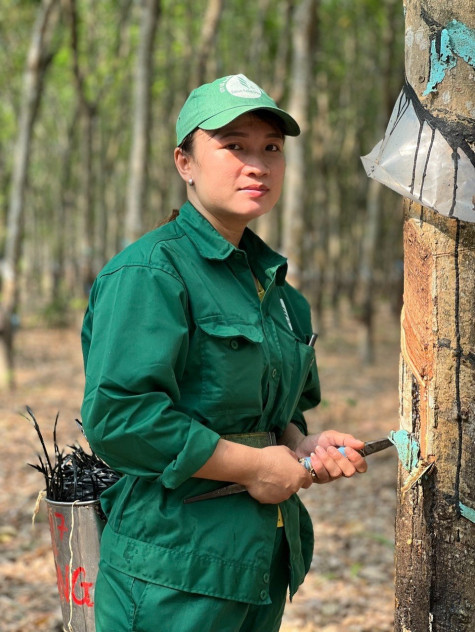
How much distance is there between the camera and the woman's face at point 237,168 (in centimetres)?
204

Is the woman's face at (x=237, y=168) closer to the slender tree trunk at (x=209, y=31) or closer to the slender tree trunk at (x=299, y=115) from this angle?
the slender tree trunk at (x=299, y=115)

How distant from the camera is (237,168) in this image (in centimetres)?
203

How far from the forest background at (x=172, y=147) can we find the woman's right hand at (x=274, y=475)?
0.91 m

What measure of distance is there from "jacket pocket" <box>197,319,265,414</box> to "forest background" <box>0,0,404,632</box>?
2.20 ft

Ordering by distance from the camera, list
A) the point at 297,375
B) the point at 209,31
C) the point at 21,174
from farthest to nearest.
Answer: the point at 209,31
the point at 21,174
the point at 297,375

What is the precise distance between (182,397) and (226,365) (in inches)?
5.4

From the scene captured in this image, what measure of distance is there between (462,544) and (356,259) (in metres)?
24.0

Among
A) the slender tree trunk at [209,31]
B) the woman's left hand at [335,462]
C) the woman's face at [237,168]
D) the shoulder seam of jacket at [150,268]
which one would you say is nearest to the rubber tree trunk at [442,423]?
the woman's left hand at [335,462]

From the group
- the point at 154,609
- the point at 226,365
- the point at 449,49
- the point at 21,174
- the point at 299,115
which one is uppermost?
the point at 299,115

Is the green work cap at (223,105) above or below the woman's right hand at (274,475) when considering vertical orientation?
above

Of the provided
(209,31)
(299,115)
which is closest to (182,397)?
(299,115)

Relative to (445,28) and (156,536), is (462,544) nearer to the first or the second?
(156,536)

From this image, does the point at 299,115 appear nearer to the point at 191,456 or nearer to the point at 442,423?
the point at 442,423

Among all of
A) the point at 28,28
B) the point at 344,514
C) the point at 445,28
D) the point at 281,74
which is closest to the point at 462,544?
the point at 445,28
